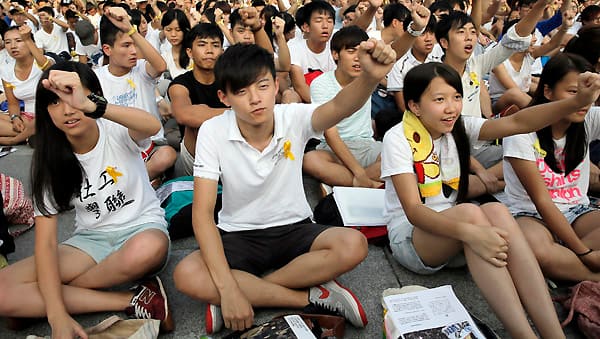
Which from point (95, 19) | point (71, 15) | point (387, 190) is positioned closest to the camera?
point (387, 190)

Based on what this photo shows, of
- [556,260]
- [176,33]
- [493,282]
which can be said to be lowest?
[556,260]

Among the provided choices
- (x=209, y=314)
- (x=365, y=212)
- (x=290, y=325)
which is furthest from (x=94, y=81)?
(x=365, y=212)

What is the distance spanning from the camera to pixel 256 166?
2.16m

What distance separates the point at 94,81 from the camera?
85.6 inches

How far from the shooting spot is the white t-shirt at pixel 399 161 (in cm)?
225

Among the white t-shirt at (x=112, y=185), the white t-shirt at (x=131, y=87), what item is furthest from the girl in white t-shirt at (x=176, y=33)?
the white t-shirt at (x=112, y=185)

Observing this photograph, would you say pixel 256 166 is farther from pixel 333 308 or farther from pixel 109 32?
pixel 109 32

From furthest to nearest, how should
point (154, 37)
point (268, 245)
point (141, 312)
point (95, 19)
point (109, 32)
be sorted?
point (95, 19), point (154, 37), point (109, 32), point (268, 245), point (141, 312)

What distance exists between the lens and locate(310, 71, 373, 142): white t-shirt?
139 inches

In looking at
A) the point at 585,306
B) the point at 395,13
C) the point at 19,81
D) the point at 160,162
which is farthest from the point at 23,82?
the point at 585,306

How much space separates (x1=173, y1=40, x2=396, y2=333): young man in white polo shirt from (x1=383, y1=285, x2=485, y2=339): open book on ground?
30cm

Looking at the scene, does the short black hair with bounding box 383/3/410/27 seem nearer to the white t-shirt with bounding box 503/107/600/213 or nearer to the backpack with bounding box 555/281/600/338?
the white t-shirt with bounding box 503/107/600/213

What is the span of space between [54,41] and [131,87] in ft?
17.3

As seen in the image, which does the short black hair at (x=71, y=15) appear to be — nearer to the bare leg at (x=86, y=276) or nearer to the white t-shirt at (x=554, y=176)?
the bare leg at (x=86, y=276)
